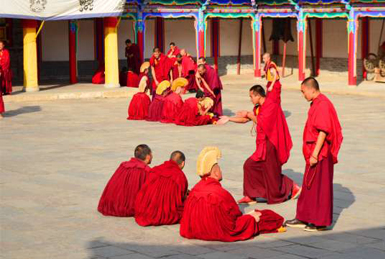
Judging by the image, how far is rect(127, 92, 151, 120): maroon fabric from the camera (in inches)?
728

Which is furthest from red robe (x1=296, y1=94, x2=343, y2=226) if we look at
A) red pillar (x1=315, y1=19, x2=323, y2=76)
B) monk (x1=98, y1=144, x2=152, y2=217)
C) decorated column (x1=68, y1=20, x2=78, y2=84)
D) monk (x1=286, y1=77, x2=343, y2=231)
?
red pillar (x1=315, y1=19, x2=323, y2=76)

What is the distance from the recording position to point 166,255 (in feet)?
25.9

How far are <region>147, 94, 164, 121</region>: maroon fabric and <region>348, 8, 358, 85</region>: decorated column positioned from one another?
8.66 m

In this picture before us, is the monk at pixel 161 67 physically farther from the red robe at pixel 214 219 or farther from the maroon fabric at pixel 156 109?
the red robe at pixel 214 219

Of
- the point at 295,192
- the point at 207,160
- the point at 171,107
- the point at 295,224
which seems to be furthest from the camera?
the point at 171,107

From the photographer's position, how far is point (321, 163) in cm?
877

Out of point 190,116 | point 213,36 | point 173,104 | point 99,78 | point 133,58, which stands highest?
point 213,36

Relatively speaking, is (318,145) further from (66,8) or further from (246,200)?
(66,8)

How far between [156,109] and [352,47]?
9.01m

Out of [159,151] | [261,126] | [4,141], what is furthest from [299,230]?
[4,141]

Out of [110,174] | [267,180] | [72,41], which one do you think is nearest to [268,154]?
[267,180]

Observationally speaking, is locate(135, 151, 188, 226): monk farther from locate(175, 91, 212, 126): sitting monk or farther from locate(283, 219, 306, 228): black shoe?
locate(175, 91, 212, 126): sitting monk

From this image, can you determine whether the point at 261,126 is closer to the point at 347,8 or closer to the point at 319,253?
the point at 319,253

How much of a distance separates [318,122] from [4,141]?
8.13 metres
